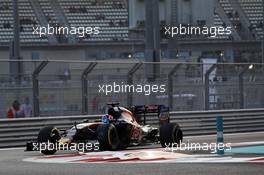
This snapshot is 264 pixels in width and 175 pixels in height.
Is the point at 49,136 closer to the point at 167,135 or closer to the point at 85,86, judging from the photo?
the point at 167,135

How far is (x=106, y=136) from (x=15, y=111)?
4.07m

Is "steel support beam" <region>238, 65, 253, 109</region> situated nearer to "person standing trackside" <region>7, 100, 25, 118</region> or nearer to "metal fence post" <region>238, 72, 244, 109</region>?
"metal fence post" <region>238, 72, 244, 109</region>

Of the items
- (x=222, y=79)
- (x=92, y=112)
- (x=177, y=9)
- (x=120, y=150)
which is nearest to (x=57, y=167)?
(x=120, y=150)

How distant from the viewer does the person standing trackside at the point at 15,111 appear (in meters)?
19.7

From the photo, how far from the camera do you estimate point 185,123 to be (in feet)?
74.1

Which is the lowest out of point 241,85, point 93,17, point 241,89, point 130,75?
point 241,89

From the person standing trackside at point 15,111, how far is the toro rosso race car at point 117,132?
2.60m

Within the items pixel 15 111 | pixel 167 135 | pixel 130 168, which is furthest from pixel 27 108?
pixel 130 168

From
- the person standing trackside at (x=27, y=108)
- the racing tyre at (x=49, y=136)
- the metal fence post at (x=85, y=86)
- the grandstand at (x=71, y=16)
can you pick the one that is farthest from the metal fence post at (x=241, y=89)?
the grandstand at (x=71, y=16)

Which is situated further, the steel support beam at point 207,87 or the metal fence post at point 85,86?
the steel support beam at point 207,87

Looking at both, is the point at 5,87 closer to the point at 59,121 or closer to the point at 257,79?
the point at 59,121

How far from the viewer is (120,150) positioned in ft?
56.0

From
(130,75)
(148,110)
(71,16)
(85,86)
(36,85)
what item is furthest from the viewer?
(71,16)

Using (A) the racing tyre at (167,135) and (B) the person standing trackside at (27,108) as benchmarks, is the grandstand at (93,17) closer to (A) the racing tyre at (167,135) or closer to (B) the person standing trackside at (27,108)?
(B) the person standing trackside at (27,108)
